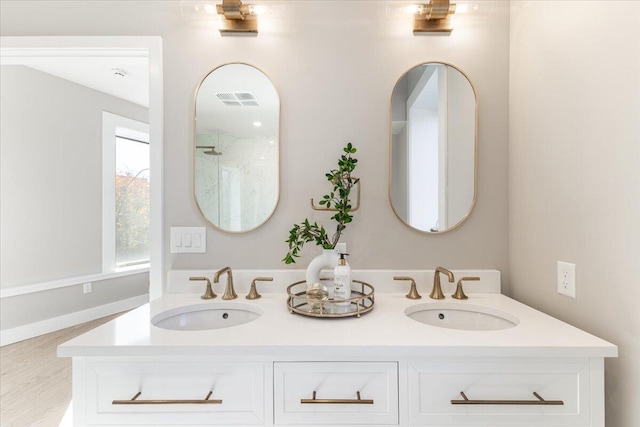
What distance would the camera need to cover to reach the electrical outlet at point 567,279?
3.80 ft

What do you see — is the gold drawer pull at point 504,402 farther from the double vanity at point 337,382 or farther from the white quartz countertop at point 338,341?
the white quartz countertop at point 338,341

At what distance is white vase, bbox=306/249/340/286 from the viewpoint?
135 centimetres

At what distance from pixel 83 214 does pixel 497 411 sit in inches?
150

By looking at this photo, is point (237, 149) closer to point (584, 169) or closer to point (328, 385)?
point (328, 385)

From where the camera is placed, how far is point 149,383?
95cm

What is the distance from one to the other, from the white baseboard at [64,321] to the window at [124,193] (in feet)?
1.34

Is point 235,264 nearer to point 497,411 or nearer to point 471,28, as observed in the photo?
point 497,411

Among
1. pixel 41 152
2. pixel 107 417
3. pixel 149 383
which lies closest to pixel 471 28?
pixel 149 383

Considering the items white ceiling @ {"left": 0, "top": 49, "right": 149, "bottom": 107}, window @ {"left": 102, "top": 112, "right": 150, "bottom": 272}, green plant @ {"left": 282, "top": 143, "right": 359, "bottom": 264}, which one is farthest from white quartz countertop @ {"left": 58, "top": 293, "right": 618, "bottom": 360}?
window @ {"left": 102, "top": 112, "right": 150, "bottom": 272}

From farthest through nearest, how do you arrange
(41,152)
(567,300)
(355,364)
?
(41,152), (567,300), (355,364)

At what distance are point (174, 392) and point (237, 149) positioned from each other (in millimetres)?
1010

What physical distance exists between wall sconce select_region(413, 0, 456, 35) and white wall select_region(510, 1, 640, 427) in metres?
0.31

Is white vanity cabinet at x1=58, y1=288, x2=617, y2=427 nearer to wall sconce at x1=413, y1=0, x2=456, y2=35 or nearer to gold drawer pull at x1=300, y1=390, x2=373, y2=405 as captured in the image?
gold drawer pull at x1=300, y1=390, x2=373, y2=405

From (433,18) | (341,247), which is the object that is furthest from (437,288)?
(433,18)
